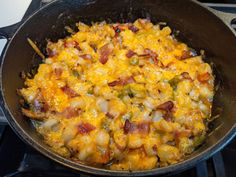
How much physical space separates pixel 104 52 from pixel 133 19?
0.29 m

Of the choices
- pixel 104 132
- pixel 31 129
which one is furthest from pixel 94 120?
pixel 31 129

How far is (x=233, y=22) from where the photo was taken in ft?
5.14

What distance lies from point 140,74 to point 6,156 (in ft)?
2.07

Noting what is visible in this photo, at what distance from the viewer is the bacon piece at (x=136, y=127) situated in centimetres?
121

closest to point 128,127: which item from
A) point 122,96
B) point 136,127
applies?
point 136,127

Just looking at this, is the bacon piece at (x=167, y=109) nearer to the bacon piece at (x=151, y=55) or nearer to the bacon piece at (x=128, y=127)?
the bacon piece at (x=128, y=127)

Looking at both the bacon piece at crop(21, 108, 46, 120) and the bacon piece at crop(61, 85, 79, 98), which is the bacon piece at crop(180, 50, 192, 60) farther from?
the bacon piece at crop(21, 108, 46, 120)

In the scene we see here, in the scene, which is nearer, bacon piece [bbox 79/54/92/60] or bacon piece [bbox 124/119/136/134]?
bacon piece [bbox 124/119/136/134]

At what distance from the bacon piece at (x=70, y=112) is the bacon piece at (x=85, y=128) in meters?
0.06

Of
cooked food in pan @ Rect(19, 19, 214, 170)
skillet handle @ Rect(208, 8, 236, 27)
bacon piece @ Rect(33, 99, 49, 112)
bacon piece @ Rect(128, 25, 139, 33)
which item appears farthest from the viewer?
bacon piece @ Rect(128, 25, 139, 33)

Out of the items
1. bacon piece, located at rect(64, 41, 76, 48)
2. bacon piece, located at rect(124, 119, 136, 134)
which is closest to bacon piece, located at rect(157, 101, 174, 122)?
bacon piece, located at rect(124, 119, 136, 134)

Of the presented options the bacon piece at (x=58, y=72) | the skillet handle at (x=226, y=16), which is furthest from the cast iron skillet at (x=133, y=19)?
the bacon piece at (x=58, y=72)

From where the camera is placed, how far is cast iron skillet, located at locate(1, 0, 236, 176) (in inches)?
47.8

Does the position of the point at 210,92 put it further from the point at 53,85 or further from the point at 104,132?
the point at 53,85
